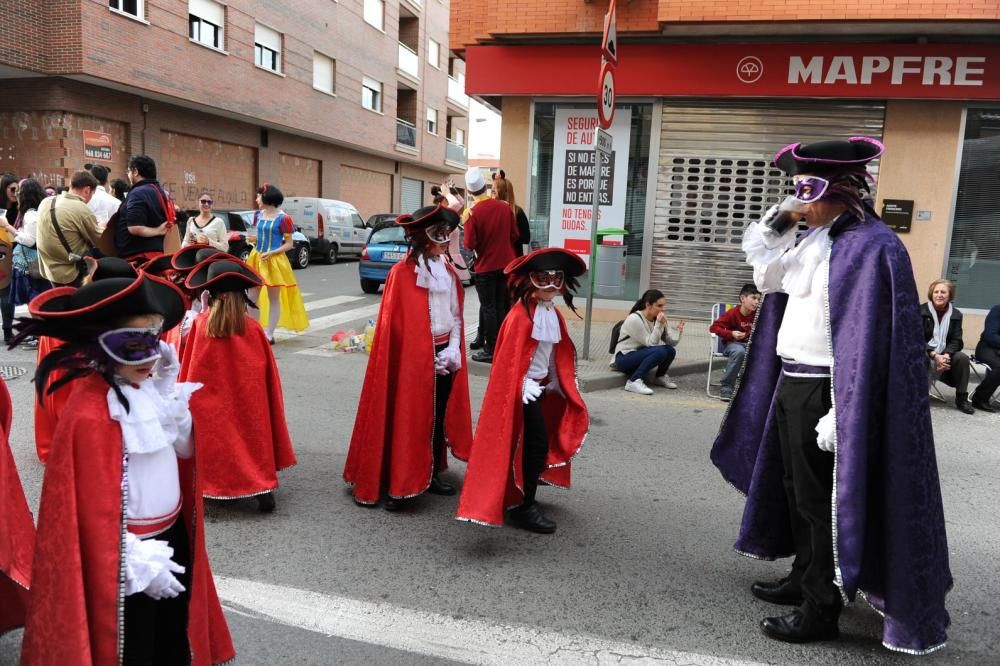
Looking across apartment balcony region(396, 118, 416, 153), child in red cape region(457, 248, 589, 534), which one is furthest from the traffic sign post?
apartment balcony region(396, 118, 416, 153)

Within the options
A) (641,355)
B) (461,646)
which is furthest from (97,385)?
(641,355)

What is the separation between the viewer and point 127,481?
226 centimetres

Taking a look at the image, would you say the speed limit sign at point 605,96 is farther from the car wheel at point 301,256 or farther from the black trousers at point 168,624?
the car wheel at point 301,256

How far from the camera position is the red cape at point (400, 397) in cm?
436

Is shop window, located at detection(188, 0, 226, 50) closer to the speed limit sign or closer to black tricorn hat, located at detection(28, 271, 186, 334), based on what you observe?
the speed limit sign

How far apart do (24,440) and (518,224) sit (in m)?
5.30

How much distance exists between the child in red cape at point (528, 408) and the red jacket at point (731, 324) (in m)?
3.98

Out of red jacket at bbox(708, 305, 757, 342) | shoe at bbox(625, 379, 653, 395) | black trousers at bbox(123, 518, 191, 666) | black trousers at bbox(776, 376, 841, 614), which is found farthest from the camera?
red jacket at bbox(708, 305, 757, 342)

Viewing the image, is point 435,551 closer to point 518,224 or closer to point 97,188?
point 518,224

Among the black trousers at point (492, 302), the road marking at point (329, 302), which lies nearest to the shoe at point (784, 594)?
the black trousers at point (492, 302)

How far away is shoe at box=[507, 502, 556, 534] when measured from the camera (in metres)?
4.19

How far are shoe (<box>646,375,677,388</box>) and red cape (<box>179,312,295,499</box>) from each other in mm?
4769

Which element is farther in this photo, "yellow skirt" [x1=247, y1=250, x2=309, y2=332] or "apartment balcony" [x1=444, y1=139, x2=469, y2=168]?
"apartment balcony" [x1=444, y1=139, x2=469, y2=168]

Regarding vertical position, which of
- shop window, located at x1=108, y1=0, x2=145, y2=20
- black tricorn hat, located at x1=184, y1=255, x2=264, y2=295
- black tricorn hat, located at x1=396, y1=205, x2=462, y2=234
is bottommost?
black tricorn hat, located at x1=184, y1=255, x2=264, y2=295
